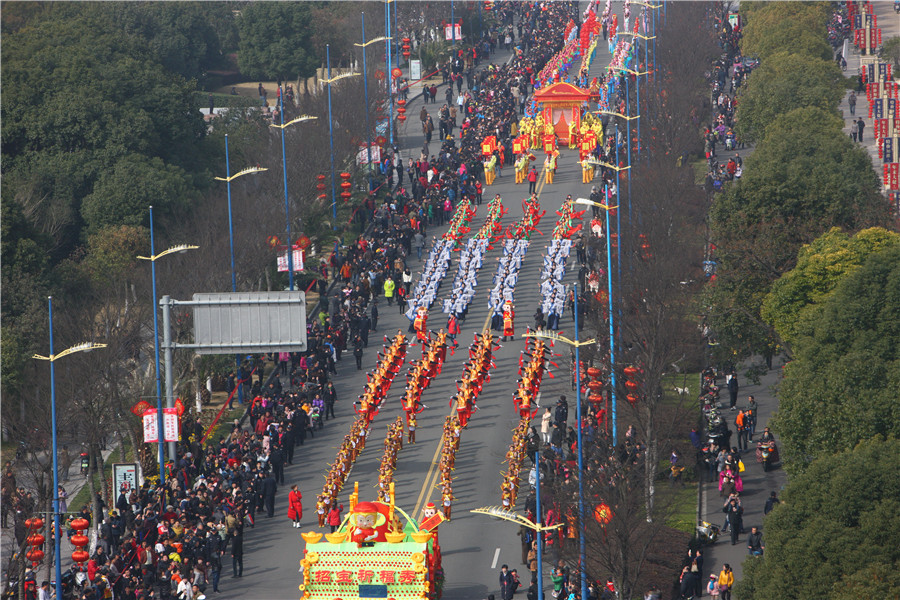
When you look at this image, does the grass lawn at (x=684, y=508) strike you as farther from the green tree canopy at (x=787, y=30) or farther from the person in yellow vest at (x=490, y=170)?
the green tree canopy at (x=787, y=30)

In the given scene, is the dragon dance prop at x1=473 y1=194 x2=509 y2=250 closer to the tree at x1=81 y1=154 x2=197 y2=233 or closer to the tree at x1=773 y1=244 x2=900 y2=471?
the tree at x1=81 y1=154 x2=197 y2=233

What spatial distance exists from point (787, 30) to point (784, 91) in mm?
15002

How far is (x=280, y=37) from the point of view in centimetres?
10944

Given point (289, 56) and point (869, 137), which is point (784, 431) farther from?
point (289, 56)

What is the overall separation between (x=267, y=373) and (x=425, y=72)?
51.3 metres

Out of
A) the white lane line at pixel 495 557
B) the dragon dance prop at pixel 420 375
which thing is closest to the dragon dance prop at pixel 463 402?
the dragon dance prop at pixel 420 375

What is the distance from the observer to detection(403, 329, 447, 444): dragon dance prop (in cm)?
5656

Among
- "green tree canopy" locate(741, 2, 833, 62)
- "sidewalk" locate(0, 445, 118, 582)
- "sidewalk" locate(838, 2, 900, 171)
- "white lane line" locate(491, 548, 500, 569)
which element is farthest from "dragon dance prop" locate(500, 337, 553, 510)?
"green tree canopy" locate(741, 2, 833, 62)

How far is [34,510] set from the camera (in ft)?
165

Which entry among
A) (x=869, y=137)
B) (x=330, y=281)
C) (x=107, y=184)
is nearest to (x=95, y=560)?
(x=330, y=281)

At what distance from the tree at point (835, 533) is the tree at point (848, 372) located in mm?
3361

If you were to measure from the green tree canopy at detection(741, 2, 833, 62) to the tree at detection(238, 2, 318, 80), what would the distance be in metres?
27.1

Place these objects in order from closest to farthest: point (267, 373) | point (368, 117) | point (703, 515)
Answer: point (703, 515) → point (267, 373) → point (368, 117)

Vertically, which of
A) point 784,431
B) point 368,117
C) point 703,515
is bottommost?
point 703,515
